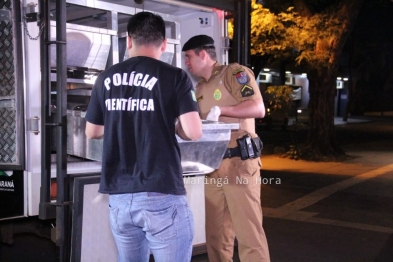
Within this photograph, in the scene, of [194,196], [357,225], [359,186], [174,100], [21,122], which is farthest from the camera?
[359,186]

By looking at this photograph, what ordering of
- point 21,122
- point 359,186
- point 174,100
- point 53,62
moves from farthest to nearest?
point 359,186, point 53,62, point 21,122, point 174,100

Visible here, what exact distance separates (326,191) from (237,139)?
6237 mm

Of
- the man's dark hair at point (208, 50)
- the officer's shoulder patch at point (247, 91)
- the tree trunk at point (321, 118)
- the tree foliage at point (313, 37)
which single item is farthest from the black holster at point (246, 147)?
the tree trunk at point (321, 118)

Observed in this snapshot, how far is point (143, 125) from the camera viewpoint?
226 centimetres

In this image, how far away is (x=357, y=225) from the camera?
6.81m

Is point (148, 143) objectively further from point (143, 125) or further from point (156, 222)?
point (156, 222)

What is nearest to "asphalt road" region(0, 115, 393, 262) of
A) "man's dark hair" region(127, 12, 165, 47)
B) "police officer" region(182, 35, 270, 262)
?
"police officer" region(182, 35, 270, 262)

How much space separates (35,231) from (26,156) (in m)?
0.51

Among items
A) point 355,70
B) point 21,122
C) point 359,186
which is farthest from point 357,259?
point 355,70

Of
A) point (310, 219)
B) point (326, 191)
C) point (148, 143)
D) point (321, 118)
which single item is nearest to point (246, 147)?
point (148, 143)

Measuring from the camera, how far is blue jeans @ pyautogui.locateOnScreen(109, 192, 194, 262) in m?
2.27

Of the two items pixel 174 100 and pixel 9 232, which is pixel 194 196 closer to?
pixel 9 232

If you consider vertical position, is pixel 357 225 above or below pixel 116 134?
below

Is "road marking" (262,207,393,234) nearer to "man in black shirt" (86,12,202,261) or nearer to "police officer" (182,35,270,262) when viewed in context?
"police officer" (182,35,270,262)
